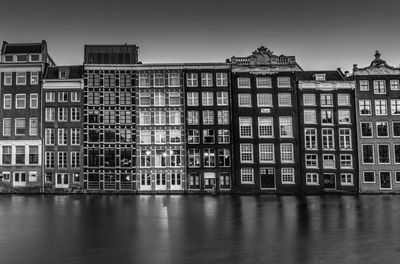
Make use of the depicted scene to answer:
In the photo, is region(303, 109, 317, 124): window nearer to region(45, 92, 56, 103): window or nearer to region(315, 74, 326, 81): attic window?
region(315, 74, 326, 81): attic window

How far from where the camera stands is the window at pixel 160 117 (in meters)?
77.2

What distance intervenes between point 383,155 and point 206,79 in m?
34.6

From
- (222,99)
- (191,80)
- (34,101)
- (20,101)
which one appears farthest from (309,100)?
(20,101)

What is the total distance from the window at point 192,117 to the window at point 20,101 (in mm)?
29910

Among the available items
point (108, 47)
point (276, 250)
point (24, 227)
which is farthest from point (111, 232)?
point (108, 47)

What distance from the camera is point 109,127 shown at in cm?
7650

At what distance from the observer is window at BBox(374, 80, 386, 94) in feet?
253

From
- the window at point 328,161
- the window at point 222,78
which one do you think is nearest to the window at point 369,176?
the window at point 328,161

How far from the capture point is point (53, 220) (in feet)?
118

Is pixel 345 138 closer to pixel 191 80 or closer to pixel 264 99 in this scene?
pixel 264 99

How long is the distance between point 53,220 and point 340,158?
180ft

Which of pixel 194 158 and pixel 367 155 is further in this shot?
pixel 194 158

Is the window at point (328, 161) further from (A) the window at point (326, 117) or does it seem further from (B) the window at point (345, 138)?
(A) the window at point (326, 117)

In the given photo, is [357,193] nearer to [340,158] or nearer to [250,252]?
[340,158]
